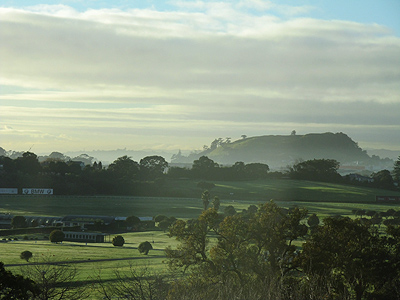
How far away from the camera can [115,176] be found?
11844 centimetres

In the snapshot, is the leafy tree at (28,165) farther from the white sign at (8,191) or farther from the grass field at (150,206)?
the grass field at (150,206)

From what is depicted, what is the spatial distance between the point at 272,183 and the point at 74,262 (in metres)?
93.6

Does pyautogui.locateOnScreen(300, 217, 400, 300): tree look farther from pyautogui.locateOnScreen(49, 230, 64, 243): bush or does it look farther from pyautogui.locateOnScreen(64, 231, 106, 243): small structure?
pyautogui.locateOnScreen(64, 231, 106, 243): small structure

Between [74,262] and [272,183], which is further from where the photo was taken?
[272,183]

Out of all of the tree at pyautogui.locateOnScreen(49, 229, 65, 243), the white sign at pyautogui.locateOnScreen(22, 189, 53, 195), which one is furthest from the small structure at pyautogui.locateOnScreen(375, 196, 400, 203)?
the tree at pyautogui.locateOnScreen(49, 229, 65, 243)

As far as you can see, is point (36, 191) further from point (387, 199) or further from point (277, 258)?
point (277, 258)

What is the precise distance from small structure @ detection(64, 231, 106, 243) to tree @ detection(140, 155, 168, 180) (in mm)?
58692

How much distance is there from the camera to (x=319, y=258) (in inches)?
1145

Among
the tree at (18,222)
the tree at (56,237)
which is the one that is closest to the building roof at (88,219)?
the tree at (18,222)

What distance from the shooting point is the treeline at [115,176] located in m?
111

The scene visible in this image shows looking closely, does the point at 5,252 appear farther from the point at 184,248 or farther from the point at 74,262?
the point at 184,248

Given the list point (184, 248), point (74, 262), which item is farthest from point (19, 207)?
point (184, 248)

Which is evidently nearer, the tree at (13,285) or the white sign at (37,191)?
the tree at (13,285)

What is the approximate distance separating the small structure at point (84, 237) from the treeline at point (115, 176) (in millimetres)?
45963
